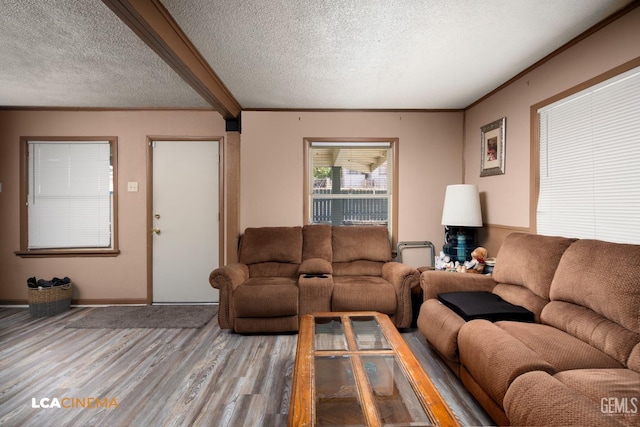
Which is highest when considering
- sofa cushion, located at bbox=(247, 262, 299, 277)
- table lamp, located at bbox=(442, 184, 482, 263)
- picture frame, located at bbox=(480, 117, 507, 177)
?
picture frame, located at bbox=(480, 117, 507, 177)

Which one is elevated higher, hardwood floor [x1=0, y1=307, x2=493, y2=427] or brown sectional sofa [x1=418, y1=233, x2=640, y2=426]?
brown sectional sofa [x1=418, y1=233, x2=640, y2=426]

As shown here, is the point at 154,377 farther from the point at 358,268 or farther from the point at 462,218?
the point at 462,218

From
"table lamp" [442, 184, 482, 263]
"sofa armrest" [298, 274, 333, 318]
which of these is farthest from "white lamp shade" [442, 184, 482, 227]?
"sofa armrest" [298, 274, 333, 318]

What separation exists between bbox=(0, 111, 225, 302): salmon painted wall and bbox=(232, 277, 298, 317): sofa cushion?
1893 mm

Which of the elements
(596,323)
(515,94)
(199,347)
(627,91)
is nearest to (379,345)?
(596,323)

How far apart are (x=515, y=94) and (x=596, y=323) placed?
87.5 inches

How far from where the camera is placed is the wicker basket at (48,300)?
3.39 meters

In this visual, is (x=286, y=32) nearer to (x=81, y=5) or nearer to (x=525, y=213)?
(x=81, y=5)

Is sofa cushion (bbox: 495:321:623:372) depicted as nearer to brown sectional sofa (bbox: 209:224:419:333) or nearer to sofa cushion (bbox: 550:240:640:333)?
sofa cushion (bbox: 550:240:640:333)

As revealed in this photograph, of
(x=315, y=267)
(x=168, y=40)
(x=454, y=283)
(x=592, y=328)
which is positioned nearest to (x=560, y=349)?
(x=592, y=328)

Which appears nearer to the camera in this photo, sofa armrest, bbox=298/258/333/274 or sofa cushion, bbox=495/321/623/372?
sofa cushion, bbox=495/321/623/372

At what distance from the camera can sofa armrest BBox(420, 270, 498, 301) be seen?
2.47 meters

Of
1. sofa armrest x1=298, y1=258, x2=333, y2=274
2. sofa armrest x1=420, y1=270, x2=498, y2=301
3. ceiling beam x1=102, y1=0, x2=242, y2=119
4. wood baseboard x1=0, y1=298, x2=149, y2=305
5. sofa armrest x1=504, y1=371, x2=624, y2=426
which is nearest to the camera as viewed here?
sofa armrest x1=504, y1=371, x2=624, y2=426

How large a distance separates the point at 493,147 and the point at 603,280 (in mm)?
1998
